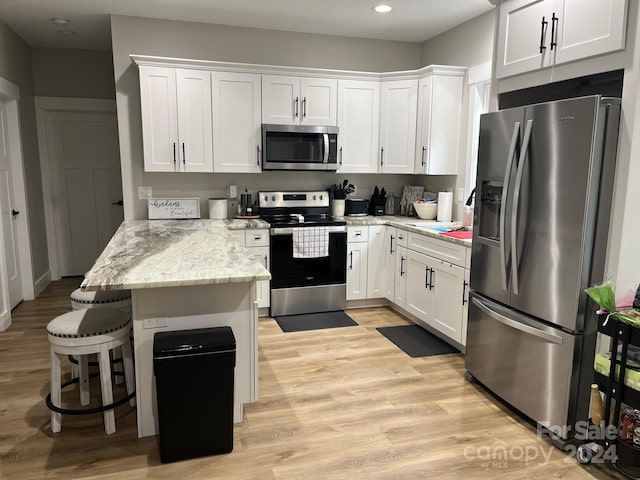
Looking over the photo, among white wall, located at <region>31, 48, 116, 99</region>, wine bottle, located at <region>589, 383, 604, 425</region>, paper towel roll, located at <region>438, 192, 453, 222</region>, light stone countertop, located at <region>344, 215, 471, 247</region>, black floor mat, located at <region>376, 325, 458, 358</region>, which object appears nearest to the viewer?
wine bottle, located at <region>589, 383, 604, 425</region>

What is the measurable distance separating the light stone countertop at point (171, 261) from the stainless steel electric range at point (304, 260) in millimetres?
812

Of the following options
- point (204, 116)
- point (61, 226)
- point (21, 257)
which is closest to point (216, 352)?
point (204, 116)

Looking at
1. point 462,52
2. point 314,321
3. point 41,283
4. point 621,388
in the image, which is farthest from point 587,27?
point 41,283

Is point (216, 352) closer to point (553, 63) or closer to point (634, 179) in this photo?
point (634, 179)

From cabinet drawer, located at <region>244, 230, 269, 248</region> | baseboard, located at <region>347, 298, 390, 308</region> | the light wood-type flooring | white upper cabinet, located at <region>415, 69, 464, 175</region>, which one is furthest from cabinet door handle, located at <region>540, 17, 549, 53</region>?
baseboard, located at <region>347, 298, 390, 308</region>

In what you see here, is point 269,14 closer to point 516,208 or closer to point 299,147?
point 299,147

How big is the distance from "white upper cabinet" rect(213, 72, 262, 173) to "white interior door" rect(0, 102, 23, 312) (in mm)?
1974

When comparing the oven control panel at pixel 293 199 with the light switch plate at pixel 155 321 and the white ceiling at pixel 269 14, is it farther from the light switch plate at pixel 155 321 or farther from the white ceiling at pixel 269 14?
the light switch plate at pixel 155 321

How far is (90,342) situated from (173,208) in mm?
2351

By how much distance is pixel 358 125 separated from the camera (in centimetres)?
479

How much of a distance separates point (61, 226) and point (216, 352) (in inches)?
179

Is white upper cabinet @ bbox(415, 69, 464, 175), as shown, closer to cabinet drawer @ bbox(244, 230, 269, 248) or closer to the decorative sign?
cabinet drawer @ bbox(244, 230, 269, 248)

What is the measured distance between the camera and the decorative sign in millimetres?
4566

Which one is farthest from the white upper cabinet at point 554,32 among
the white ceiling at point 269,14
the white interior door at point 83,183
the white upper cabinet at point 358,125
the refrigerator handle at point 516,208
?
the white interior door at point 83,183
